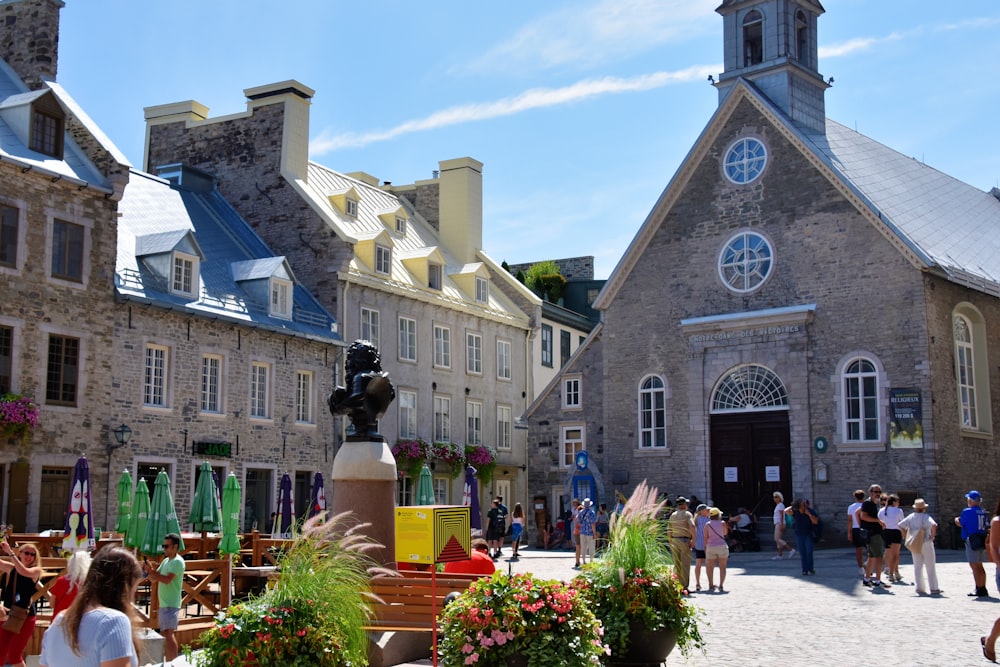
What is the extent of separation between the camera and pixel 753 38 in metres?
36.1

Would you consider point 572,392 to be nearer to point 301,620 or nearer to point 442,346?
point 442,346

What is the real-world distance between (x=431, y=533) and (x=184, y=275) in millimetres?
16682

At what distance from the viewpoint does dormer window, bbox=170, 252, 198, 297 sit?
28.5m

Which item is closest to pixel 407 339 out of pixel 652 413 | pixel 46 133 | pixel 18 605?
pixel 652 413

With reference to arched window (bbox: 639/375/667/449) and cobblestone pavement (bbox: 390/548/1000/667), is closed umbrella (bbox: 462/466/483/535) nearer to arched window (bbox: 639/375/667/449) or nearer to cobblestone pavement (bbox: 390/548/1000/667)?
cobblestone pavement (bbox: 390/548/1000/667)

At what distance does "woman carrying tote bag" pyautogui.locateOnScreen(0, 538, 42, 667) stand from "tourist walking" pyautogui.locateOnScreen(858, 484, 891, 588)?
13.3m

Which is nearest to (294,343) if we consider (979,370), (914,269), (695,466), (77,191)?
(77,191)

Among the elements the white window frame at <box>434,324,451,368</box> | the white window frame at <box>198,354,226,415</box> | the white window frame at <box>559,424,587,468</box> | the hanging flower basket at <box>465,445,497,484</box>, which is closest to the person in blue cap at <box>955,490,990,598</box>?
the white window frame at <box>559,424,587,468</box>

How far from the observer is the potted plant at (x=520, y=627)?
345 inches

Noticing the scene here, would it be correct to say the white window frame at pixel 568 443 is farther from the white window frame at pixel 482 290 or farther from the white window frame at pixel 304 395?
the white window frame at pixel 304 395

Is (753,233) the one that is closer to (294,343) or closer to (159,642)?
(294,343)

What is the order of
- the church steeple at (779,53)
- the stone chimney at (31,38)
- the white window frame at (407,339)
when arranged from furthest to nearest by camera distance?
the white window frame at (407,339)
the church steeple at (779,53)
the stone chimney at (31,38)

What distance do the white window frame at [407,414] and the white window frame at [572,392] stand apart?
191 inches

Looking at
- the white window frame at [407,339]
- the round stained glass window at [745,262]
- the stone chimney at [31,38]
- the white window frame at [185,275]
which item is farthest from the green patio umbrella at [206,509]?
the round stained glass window at [745,262]
